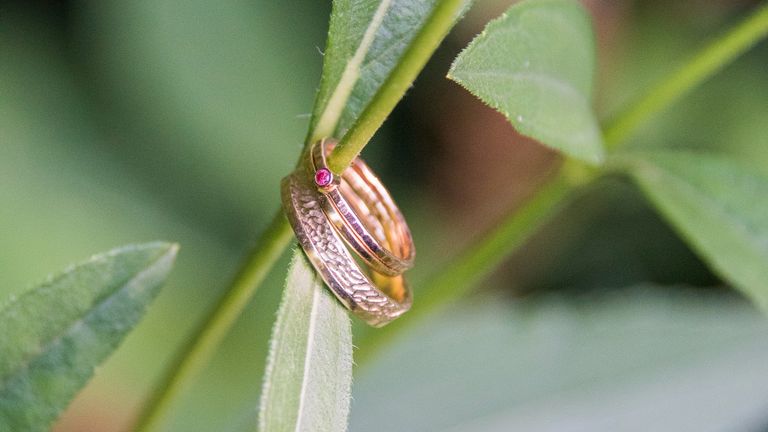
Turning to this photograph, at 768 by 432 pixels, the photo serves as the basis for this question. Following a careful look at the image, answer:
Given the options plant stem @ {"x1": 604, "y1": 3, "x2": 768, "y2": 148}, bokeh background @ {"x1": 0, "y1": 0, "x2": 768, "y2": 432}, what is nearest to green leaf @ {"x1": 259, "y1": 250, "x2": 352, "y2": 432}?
plant stem @ {"x1": 604, "y1": 3, "x2": 768, "y2": 148}

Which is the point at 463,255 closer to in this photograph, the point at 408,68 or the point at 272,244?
the point at 272,244

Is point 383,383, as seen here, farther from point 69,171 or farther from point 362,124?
point 362,124

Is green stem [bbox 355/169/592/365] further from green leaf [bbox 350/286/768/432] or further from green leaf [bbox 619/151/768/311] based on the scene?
green leaf [bbox 350/286/768/432]

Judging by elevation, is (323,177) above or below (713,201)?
below

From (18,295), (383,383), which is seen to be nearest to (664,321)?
(383,383)

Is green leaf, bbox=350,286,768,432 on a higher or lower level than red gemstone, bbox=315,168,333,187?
lower

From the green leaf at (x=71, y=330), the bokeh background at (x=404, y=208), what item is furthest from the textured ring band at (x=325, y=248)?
the bokeh background at (x=404, y=208)

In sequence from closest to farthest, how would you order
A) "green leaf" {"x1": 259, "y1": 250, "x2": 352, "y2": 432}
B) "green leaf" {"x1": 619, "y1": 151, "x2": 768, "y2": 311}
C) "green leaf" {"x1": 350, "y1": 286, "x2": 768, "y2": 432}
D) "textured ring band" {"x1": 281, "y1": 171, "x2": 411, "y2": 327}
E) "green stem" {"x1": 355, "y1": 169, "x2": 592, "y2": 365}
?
"green leaf" {"x1": 259, "y1": 250, "x2": 352, "y2": 432}
"textured ring band" {"x1": 281, "y1": 171, "x2": 411, "y2": 327}
"green leaf" {"x1": 619, "y1": 151, "x2": 768, "y2": 311}
"green stem" {"x1": 355, "y1": 169, "x2": 592, "y2": 365}
"green leaf" {"x1": 350, "y1": 286, "x2": 768, "y2": 432}

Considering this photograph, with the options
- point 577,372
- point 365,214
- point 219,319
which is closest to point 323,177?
point 219,319
